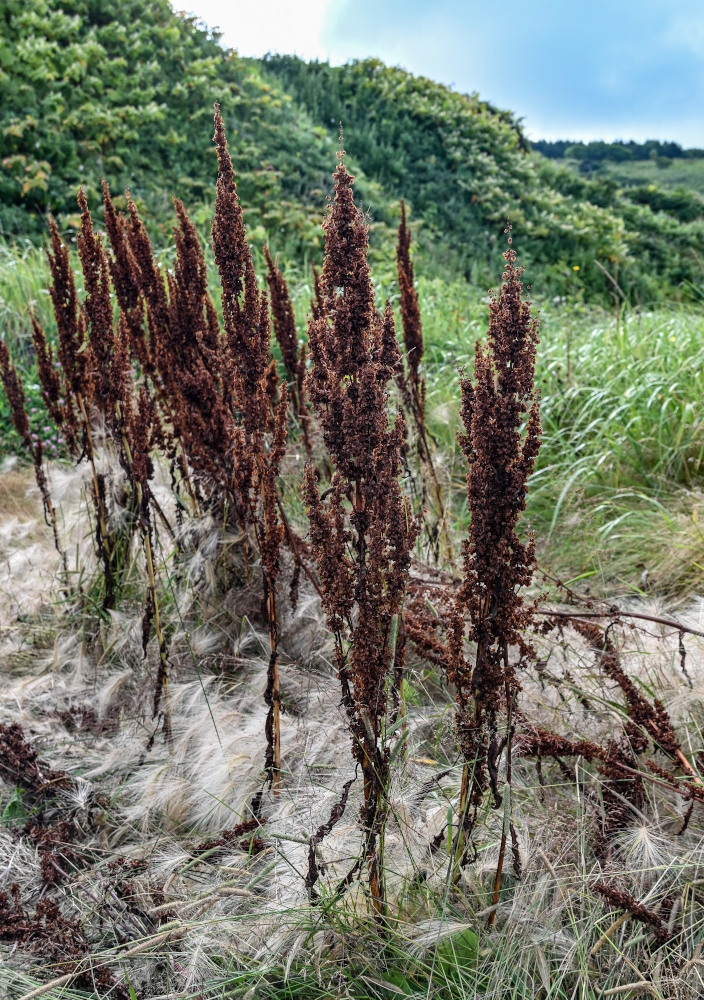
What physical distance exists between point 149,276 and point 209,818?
2.17 m

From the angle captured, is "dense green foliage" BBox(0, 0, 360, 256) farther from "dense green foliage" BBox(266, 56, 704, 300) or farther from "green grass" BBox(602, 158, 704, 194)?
"green grass" BBox(602, 158, 704, 194)

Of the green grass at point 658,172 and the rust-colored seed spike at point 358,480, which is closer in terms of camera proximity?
the rust-colored seed spike at point 358,480

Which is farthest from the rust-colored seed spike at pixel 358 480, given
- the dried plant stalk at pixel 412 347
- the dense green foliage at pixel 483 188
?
the dense green foliage at pixel 483 188

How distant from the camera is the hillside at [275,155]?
10.9m

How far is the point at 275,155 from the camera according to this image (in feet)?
42.0

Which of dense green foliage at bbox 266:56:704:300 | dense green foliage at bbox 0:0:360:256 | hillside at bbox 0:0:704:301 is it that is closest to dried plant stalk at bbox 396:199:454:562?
hillside at bbox 0:0:704:301

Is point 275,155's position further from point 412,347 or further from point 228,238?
point 228,238

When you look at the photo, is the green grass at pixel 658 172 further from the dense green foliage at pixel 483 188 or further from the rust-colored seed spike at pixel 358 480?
the rust-colored seed spike at pixel 358 480

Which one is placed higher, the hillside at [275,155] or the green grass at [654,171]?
the green grass at [654,171]

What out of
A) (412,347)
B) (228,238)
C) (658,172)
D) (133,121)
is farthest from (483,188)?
(658,172)

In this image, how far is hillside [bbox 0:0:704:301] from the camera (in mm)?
10930

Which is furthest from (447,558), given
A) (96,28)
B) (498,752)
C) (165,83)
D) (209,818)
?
(96,28)

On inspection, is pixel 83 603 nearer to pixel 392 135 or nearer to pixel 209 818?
pixel 209 818

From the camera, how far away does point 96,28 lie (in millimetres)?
12609
